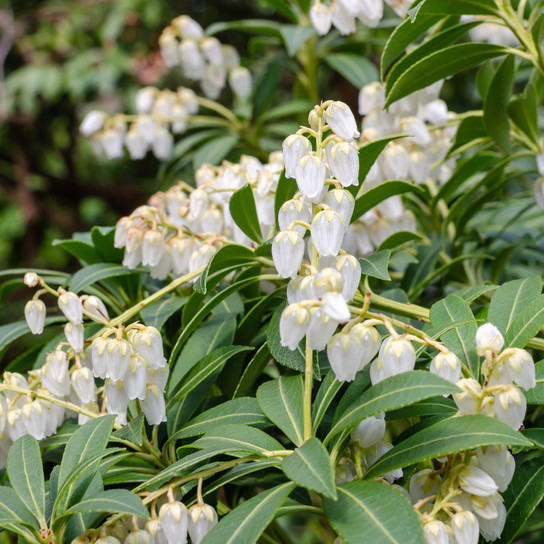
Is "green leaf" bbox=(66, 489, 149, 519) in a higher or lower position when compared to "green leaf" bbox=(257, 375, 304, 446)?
higher

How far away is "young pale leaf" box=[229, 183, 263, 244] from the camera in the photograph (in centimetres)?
122

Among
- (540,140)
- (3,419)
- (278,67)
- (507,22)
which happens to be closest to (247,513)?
(3,419)

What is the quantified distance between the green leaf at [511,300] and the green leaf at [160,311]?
58 cm

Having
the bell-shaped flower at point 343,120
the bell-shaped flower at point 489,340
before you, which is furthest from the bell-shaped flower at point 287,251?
the bell-shaped flower at point 489,340

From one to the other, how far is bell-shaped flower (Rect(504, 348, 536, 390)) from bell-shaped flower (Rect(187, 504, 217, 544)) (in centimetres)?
46

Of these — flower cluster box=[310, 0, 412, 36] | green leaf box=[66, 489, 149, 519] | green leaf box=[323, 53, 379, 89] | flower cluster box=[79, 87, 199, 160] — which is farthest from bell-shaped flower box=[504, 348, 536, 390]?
flower cluster box=[79, 87, 199, 160]

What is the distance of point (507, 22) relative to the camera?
1.35 metres

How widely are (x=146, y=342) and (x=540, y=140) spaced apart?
107 cm

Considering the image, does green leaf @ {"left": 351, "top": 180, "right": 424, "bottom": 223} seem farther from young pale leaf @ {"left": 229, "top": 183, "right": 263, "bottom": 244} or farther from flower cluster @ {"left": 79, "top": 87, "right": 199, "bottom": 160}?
flower cluster @ {"left": 79, "top": 87, "right": 199, "bottom": 160}

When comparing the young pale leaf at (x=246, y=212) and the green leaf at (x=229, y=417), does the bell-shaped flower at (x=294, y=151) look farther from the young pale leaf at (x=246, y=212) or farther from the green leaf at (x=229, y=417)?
the green leaf at (x=229, y=417)

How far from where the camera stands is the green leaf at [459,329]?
1.08m

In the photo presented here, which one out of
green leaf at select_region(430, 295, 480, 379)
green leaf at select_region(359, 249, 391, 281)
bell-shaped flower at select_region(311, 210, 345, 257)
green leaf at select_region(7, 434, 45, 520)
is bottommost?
green leaf at select_region(7, 434, 45, 520)

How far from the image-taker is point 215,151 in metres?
2.30

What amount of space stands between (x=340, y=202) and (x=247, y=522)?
0.47 meters
